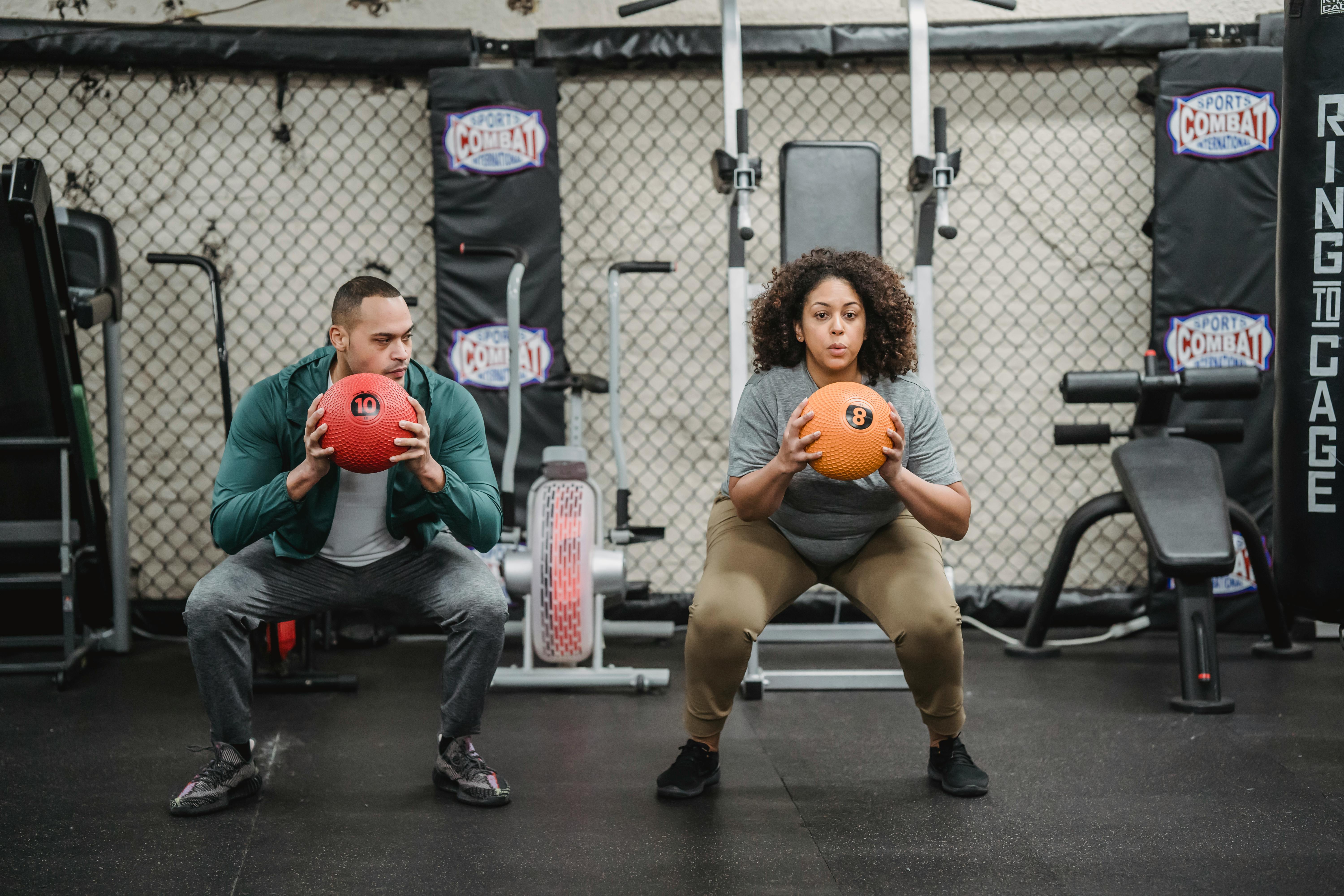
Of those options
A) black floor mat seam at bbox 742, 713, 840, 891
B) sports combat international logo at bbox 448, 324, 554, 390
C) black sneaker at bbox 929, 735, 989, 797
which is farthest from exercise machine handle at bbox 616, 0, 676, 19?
black sneaker at bbox 929, 735, 989, 797

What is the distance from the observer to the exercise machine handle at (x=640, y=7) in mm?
3381

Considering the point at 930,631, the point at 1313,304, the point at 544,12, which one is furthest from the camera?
the point at 544,12

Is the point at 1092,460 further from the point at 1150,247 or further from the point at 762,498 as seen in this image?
the point at 762,498

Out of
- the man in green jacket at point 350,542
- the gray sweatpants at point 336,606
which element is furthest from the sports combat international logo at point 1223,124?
the gray sweatpants at point 336,606

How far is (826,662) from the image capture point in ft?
12.6

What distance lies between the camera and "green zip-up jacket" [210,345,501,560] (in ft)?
7.84

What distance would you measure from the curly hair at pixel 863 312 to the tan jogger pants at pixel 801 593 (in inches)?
14.7

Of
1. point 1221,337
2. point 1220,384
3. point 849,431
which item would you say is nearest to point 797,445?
point 849,431

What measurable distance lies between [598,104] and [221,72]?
1428mm

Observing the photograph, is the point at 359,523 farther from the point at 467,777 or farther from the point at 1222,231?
the point at 1222,231

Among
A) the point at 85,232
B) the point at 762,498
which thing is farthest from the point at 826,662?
the point at 85,232

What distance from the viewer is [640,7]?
11.1ft

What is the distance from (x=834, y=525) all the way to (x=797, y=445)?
364 mm

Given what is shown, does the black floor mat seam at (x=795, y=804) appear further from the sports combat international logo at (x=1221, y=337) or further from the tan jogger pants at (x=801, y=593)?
the sports combat international logo at (x=1221, y=337)
